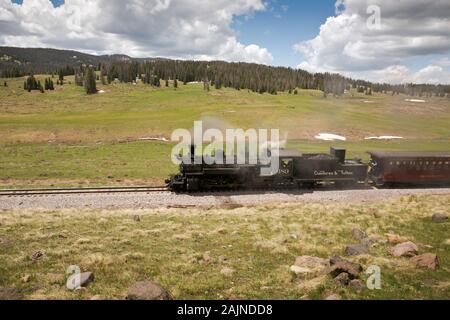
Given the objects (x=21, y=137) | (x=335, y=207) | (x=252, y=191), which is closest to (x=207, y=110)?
(x=21, y=137)

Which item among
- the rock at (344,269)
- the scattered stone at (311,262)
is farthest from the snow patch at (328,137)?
the rock at (344,269)

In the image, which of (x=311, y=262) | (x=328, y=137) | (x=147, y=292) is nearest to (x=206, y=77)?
(x=328, y=137)

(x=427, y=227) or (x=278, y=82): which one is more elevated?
(x=278, y=82)

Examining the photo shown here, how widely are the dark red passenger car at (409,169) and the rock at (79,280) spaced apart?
80.4 ft

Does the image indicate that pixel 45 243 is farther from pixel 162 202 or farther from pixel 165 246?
pixel 162 202

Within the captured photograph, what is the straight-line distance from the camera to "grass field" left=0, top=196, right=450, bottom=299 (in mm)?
10609

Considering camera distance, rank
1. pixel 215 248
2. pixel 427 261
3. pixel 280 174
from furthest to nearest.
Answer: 1. pixel 280 174
2. pixel 215 248
3. pixel 427 261

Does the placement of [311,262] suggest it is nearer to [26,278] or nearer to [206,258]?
[206,258]

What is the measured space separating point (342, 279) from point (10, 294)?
9.31 metres

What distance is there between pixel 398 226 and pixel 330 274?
329 inches

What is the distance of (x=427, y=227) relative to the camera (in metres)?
17.2

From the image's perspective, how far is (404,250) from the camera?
13.3 m

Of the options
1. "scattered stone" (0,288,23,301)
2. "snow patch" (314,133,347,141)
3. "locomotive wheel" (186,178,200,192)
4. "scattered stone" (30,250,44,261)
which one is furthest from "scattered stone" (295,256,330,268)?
"snow patch" (314,133,347,141)

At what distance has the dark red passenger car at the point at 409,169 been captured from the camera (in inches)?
1145
